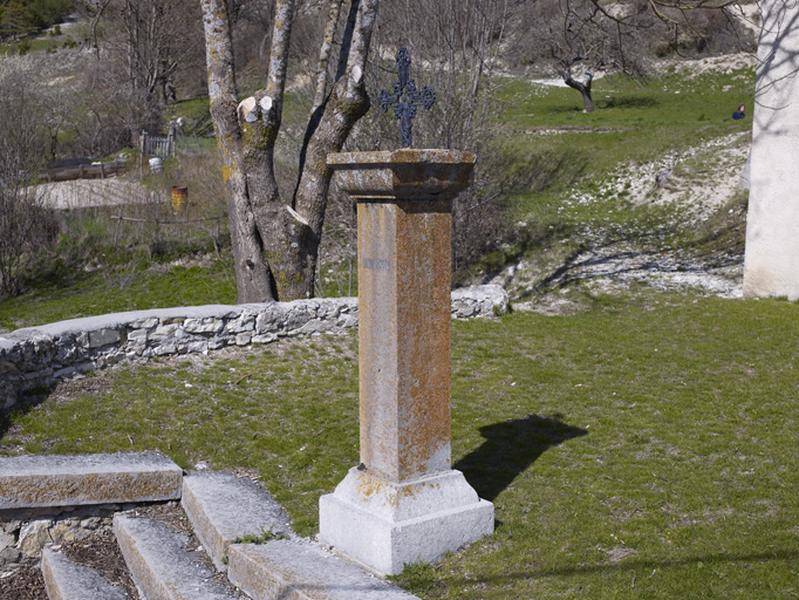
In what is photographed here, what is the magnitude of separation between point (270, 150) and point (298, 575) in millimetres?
6785

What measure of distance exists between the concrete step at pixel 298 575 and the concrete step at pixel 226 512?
17cm

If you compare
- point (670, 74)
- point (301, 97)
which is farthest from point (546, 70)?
point (301, 97)

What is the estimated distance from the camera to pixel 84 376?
28.4 feet

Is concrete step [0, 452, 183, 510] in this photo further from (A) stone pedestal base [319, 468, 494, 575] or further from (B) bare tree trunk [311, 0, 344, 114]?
(B) bare tree trunk [311, 0, 344, 114]

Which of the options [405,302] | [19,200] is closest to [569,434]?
[405,302]

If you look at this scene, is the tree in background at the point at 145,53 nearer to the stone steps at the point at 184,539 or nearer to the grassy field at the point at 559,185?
the grassy field at the point at 559,185

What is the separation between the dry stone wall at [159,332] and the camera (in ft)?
26.6

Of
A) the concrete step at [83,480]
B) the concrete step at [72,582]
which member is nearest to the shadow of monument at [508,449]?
the concrete step at [83,480]

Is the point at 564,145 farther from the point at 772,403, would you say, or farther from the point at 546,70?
the point at 772,403

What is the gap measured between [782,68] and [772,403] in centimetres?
524

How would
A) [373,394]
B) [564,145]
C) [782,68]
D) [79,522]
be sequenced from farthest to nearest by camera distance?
1. [564,145]
2. [782,68]
3. [79,522]
4. [373,394]

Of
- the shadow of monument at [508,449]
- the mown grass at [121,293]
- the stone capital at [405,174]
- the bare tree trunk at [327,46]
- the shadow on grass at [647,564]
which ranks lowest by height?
the mown grass at [121,293]

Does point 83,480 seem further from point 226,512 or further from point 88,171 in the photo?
point 88,171

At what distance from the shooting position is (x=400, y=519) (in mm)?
4602
